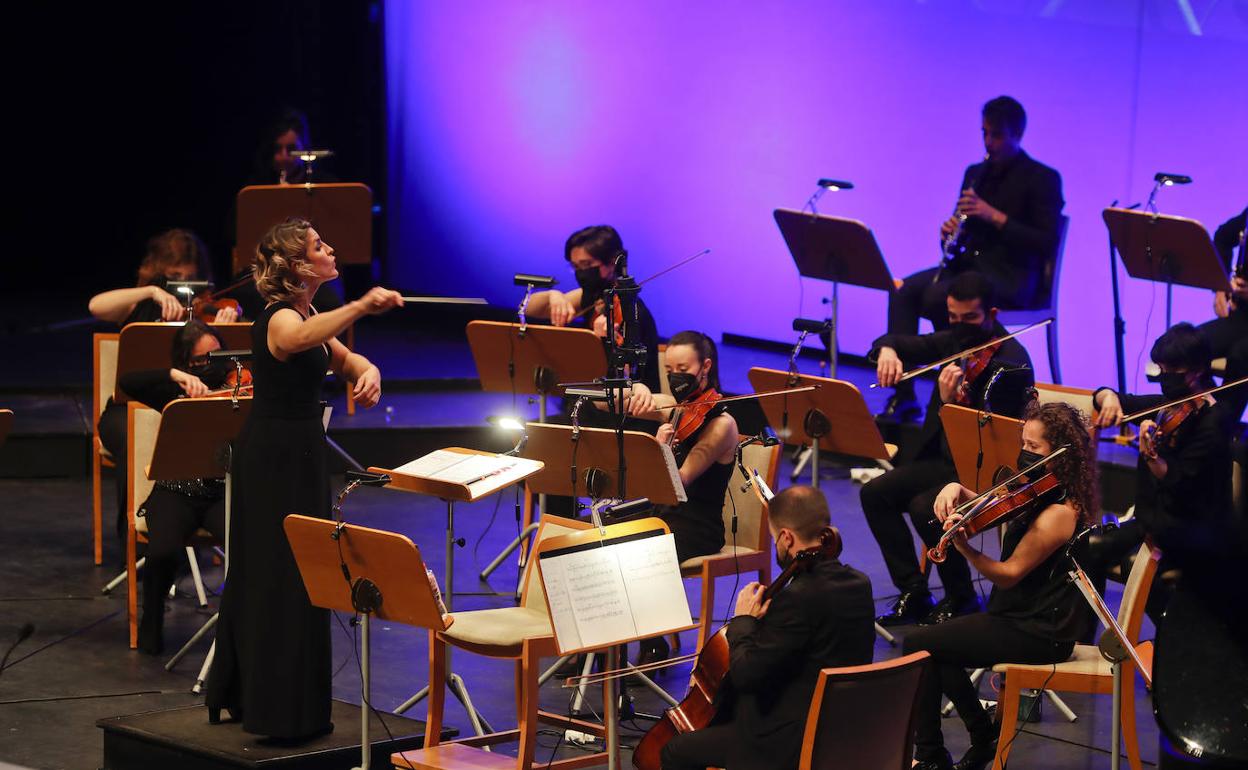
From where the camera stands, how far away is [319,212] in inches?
277

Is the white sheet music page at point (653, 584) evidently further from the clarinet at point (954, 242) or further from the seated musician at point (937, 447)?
the clarinet at point (954, 242)

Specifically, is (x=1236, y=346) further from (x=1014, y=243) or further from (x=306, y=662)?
(x=306, y=662)

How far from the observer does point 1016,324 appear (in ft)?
23.5

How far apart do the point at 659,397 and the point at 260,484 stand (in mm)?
1704

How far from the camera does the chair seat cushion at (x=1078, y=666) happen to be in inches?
169

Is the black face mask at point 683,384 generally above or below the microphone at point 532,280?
below

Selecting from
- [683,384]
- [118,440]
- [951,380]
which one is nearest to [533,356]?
[683,384]

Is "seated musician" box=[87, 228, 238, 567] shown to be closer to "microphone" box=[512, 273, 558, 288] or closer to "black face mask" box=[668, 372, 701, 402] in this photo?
"microphone" box=[512, 273, 558, 288]

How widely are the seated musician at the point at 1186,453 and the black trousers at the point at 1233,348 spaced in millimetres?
467

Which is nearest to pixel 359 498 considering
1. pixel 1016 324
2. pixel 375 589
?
pixel 1016 324

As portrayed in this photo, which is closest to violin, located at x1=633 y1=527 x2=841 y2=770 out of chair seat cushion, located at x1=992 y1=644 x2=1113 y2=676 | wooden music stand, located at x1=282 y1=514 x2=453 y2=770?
wooden music stand, located at x1=282 y1=514 x2=453 y2=770

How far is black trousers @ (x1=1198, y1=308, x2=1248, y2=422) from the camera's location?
19.7 feet

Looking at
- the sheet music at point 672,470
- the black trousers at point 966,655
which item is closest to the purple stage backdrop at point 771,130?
the black trousers at point 966,655

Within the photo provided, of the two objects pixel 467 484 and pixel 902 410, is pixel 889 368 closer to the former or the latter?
pixel 902 410
